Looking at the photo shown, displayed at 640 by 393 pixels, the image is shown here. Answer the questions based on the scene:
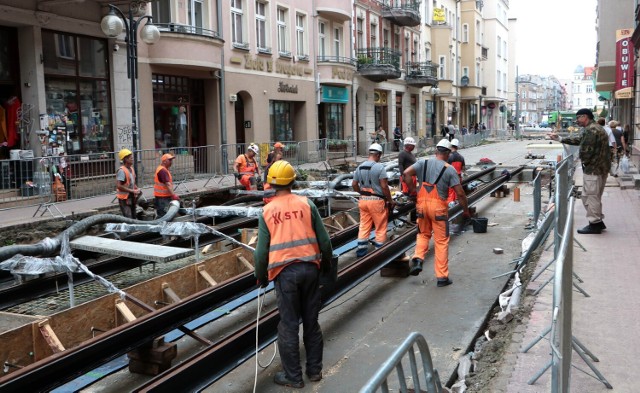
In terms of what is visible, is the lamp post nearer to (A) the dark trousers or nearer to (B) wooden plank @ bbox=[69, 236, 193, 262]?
(B) wooden plank @ bbox=[69, 236, 193, 262]

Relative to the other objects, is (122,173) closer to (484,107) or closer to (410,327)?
(410,327)

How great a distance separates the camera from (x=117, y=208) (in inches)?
568

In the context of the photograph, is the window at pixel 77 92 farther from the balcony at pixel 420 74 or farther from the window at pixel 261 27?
the balcony at pixel 420 74

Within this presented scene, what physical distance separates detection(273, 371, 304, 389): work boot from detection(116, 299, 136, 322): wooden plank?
1604mm

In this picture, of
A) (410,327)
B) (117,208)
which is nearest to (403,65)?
(117,208)

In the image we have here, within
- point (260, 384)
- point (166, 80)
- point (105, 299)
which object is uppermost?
point (166, 80)

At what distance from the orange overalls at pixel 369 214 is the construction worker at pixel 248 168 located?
5.37 meters

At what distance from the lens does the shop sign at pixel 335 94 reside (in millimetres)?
30741

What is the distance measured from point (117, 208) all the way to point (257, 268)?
9982mm

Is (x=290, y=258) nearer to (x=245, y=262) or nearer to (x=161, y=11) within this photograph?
(x=245, y=262)

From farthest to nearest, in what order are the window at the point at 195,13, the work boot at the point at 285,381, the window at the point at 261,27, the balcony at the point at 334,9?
the balcony at the point at 334,9
the window at the point at 261,27
the window at the point at 195,13
the work boot at the point at 285,381

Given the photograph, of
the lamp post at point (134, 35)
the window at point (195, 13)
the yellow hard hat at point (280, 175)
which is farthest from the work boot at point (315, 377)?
the window at point (195, 13)

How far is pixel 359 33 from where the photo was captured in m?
35.6

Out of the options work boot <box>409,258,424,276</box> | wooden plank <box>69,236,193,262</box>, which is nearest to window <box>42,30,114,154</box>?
wooden plank <box>69,236,193,262</box>
